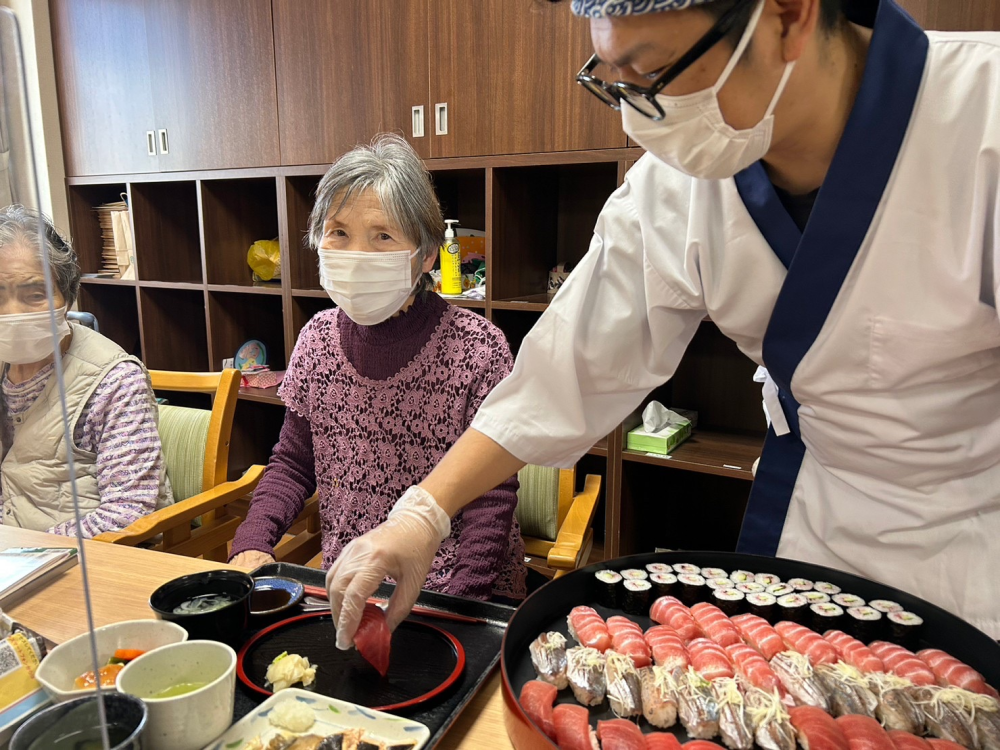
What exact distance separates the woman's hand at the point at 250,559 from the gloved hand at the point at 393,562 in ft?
→ 1.51

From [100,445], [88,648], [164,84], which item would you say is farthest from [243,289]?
[88,648]

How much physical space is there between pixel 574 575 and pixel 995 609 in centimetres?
54

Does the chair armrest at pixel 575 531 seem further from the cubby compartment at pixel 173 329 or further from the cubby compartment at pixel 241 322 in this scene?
the cubby compartment at pixel 173 329

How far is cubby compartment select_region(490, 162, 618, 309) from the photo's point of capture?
2.37m

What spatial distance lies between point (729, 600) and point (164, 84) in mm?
3145

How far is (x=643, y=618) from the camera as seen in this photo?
910 mm

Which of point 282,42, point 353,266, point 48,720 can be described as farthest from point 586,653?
point 282,42

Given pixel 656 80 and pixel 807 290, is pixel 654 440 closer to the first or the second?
pixel 807 290

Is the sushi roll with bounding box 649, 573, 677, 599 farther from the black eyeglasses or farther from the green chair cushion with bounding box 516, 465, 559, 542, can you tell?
the green chair cushion with bounding box 516, 465, 559, 542

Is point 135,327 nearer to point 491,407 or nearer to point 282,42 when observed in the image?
point 282,42

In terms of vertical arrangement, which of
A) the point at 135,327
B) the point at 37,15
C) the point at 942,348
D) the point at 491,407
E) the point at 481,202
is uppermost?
the point at 37,15

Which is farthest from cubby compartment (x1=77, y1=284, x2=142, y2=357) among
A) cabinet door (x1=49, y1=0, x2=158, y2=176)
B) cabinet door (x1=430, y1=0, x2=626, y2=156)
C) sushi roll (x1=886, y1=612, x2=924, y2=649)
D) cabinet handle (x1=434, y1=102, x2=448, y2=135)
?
sushi roll (x1=886, y1=612, x2=924, y2=649)

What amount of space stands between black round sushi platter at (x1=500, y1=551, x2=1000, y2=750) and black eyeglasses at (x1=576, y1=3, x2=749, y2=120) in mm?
570

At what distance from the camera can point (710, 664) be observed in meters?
0.81
